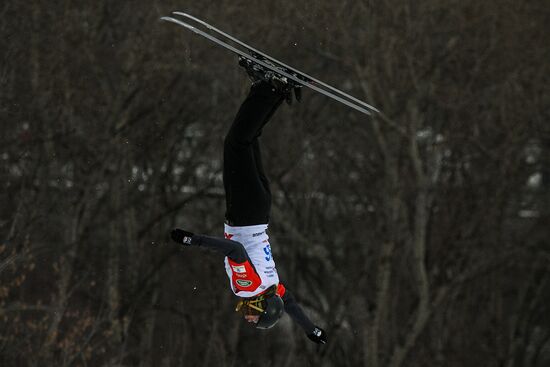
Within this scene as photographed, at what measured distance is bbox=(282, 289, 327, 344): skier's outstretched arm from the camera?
9.27 meters

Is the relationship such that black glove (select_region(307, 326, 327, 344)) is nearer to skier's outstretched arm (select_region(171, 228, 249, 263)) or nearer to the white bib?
the white bib

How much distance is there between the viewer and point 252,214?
27.9 ft

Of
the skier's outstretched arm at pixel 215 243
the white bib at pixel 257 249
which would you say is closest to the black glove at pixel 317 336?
the white bib at pixel 257 249

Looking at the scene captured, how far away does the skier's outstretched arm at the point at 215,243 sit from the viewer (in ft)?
26.4

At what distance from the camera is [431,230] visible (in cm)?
2773

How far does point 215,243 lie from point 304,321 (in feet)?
4.39

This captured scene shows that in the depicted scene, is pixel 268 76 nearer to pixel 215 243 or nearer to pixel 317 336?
pixel 215 243

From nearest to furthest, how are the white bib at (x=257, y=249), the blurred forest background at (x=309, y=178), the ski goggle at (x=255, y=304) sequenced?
the white bib at (x=257, y=249) → the ski goggle at (x=255, y=304) → the blurred forest background at (x=309, y=178)

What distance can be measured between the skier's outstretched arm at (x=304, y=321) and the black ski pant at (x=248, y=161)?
1.08m

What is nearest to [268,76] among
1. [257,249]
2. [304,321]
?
[257,249]

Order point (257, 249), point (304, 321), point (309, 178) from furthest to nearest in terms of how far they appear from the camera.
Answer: point (309, 178), point (304, 321), point (257, 249)

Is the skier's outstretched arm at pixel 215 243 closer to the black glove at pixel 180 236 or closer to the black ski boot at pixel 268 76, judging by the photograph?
the black glove at pixel 180 236

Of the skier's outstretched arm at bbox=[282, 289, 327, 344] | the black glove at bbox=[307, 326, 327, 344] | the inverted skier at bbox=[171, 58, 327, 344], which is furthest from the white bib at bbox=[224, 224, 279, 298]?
the black glove at bbox=[307, 326, 327, 344]

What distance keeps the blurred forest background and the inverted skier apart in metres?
14.4
